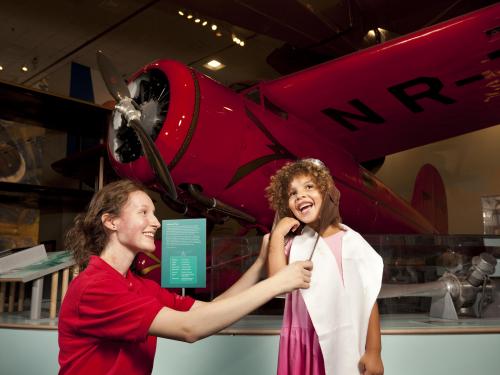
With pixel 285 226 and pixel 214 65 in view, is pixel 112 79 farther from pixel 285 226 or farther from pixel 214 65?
pixel 214 65

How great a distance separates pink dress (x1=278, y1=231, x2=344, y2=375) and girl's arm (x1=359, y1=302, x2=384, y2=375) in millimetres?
111

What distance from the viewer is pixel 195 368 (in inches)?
→ 67.2

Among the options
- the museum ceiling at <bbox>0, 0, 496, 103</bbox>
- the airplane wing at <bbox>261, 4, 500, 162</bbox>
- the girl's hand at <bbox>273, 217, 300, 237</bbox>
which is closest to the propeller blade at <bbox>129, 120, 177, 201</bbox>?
the girl's hand at <bbox>273, 217, 300, 237</bbox>

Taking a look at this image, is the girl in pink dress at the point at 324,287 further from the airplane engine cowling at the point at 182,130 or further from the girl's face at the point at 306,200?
the airplane engine cowling at the point at 182,130

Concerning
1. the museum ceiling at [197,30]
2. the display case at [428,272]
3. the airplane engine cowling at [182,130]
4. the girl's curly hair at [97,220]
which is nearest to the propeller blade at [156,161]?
the airplane engine cowling at [182,130]

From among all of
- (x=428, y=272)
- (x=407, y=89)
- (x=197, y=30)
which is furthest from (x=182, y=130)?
(x=197, y=30)

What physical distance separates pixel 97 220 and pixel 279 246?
0.51 m

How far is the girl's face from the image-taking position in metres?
1.25

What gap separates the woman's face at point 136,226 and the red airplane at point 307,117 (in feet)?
2.80

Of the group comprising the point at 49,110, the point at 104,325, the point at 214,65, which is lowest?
the point at 104,325

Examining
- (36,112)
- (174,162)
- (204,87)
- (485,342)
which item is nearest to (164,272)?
(174,162)

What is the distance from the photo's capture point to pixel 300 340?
3.92 ft

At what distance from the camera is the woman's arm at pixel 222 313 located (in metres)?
0.92

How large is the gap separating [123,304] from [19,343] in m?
1.31
